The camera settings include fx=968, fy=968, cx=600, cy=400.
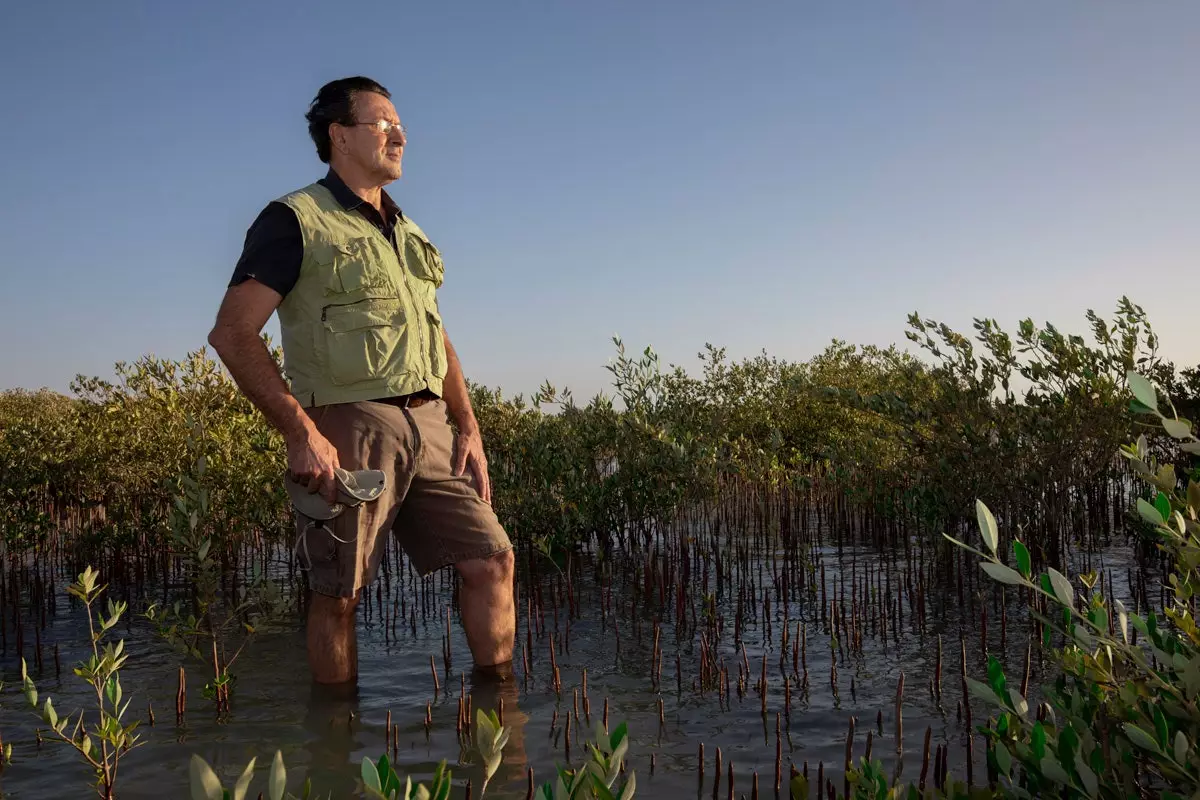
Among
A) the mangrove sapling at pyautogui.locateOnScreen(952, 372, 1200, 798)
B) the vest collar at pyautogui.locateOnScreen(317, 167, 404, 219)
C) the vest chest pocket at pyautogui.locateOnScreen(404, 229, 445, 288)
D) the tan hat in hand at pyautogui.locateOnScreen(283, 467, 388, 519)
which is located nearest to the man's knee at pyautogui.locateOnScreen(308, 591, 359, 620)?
the tan hat in hand at pyautogui.locateOnScreen(283, 467, 388, 519)

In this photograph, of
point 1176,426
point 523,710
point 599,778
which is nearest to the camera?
point 599,778

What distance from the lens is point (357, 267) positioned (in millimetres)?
3670

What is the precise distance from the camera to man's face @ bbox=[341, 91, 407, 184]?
387 cm

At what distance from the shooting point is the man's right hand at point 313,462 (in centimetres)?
345

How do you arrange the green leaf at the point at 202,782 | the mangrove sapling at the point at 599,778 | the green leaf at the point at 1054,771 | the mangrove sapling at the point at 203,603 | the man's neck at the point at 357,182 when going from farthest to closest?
the mangrove sapling at the point at 203,603 < the man's neck at the point at 357,182 < the green leaf at the point at 1054,771 < the mangrove sapling at the point at 599,778 < the green leaf at the point at 202,782

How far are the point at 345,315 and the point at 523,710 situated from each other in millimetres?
1781

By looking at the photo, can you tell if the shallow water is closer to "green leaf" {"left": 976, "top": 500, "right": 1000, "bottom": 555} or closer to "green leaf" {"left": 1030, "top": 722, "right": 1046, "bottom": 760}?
"green leaf" {"left": 1030, "top": 722, "right": 1046, "bottom": 760}

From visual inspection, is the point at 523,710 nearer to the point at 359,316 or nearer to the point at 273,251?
the point at 359,316

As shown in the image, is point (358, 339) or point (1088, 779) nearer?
point (1088, 779)

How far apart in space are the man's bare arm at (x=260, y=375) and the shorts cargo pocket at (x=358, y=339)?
236 mm

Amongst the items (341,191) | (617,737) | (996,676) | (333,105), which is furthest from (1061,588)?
(333,105)

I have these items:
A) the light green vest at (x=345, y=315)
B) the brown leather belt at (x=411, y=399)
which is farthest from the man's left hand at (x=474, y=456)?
the light green vest at (x=345, y=315)

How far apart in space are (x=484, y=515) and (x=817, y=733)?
1581 millimetres

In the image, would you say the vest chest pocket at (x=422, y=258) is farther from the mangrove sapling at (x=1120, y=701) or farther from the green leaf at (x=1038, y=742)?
the green leaf at (x=1038, y=742)
